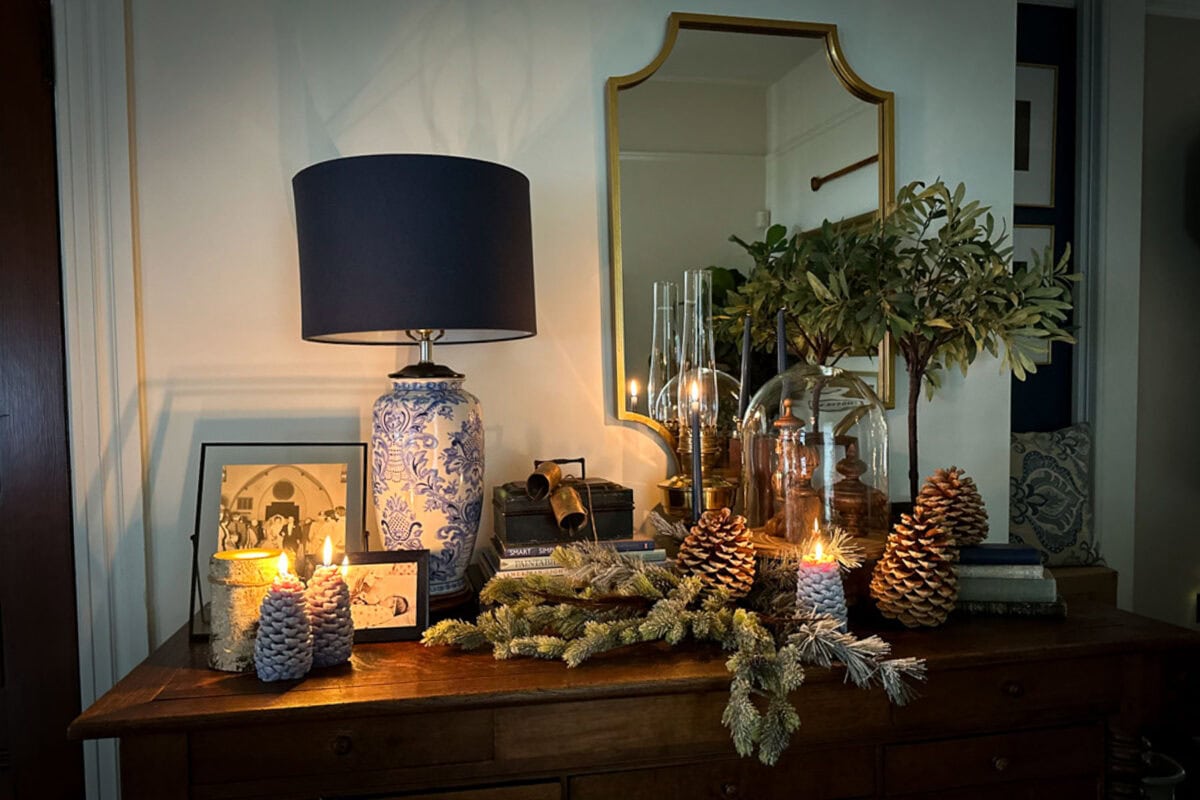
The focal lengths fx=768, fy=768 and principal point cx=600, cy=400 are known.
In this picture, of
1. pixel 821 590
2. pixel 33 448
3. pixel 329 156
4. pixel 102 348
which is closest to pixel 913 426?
pixel 821 590

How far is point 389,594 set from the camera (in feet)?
4.13

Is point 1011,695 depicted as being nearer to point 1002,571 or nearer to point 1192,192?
point 1002,571

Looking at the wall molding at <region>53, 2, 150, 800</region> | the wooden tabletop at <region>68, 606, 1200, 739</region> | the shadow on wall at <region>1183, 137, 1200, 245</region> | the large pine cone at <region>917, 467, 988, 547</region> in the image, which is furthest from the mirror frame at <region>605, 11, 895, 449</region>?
the shadow on wall at <region>1183, 137, 1200, 245</region>

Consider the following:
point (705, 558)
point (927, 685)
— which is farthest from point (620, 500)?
point (927, 685)

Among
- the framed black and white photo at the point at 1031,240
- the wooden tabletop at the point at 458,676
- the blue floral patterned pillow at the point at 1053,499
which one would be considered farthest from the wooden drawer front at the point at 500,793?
the framed black and white photo at the point at 1031,240

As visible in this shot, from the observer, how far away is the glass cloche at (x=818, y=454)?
1.42m

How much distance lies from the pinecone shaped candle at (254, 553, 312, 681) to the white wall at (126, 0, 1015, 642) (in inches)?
22.9

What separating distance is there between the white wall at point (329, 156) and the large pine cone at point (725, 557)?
0.48m

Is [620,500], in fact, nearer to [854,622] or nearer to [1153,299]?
[854,622]

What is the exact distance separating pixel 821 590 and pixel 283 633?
80 cm

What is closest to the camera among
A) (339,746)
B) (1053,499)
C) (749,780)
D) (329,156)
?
(339,746)

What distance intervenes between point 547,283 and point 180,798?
1139 millimetres

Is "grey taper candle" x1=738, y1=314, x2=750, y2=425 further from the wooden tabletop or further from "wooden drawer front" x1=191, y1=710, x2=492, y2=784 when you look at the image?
"wooden drawer front" x1=191, y1=710, x2=492, y2=784

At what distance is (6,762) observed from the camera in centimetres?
150
